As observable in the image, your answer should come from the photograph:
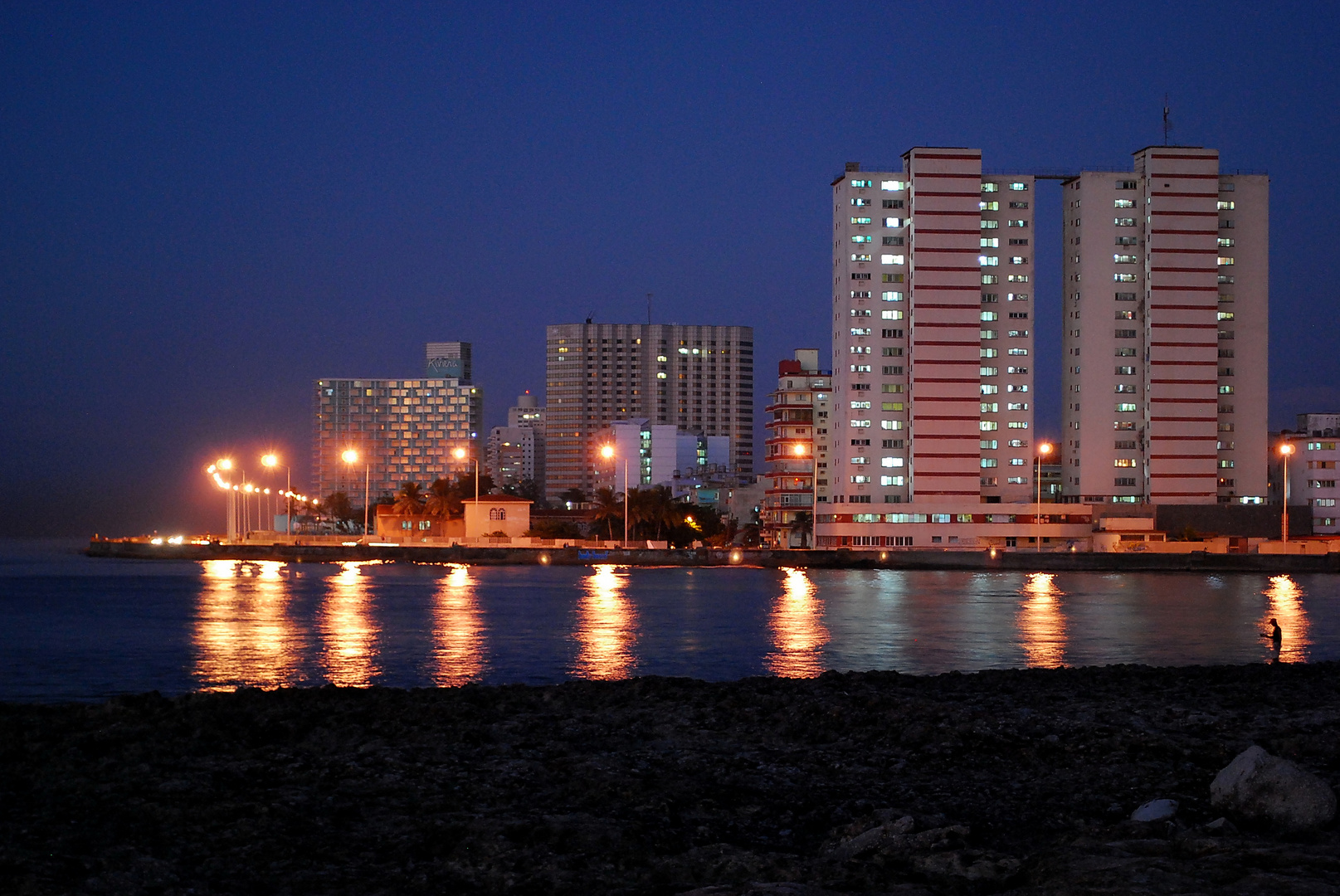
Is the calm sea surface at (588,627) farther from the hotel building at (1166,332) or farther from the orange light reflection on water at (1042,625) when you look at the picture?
the hotel building at (1166,332)

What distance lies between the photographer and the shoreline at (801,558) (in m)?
98.7

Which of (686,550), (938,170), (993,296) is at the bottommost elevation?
(686,550)

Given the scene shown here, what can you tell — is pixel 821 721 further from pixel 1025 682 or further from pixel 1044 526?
pixel 1044 526

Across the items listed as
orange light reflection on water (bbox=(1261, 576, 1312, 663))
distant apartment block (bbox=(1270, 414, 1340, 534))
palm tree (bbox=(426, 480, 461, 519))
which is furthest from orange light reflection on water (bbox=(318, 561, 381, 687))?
distant apartment block (bbox=(1270, 414, 1340, 534))

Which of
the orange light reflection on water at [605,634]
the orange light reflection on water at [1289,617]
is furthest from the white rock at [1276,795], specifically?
the orange light reflection on water at [1289,617]

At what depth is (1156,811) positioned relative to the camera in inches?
471

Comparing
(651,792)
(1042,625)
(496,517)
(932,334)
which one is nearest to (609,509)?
(496,517)

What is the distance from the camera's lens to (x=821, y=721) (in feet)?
57.8

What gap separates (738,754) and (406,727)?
467 centimetres

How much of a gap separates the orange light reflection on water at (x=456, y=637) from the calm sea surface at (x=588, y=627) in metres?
0.16

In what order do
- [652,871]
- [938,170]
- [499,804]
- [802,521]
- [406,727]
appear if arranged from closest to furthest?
[652,871], [499,804], [406,727], [938,170], [802,521]

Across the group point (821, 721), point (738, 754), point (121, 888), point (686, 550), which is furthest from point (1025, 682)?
point (686, 550)

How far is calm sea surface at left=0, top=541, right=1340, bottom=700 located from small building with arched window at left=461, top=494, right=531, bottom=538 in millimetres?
29777

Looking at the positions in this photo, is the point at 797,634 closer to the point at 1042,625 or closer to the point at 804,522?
the point at 1042,625
